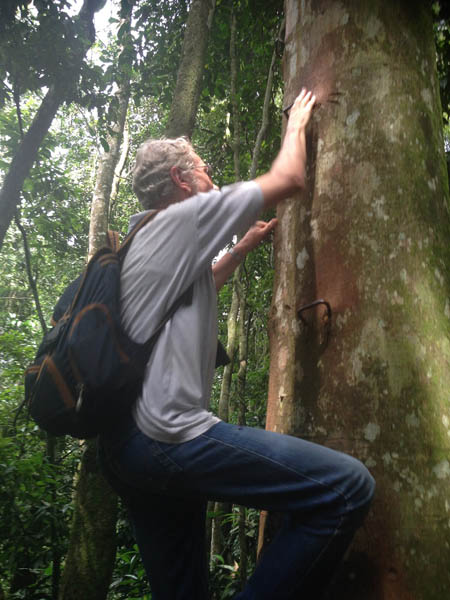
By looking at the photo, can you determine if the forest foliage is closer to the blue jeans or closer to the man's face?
the man's face

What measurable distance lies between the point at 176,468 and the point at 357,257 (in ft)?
2.85

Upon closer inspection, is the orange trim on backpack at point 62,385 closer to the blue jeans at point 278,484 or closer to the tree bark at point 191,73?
the blue jeans at point 278,484

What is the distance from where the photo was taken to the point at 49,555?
4238 mm

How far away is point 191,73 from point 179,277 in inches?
100

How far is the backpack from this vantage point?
1.26m

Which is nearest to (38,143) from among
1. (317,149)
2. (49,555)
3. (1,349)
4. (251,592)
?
(1,349)

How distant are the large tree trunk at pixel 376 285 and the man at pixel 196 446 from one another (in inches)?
7.1

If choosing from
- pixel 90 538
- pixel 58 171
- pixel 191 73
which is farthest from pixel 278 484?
pixel 58 171

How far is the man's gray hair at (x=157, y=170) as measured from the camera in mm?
1656

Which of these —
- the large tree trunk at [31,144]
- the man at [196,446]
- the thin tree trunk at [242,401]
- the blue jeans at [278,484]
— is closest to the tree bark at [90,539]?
the thin tree trunk at [242,401]

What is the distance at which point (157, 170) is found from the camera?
166cm

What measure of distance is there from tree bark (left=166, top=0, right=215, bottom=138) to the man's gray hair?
151cm

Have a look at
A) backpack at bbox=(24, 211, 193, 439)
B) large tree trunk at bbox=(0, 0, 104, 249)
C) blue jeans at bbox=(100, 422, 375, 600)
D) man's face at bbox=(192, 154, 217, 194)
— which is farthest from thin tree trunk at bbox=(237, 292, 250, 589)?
large tree trunk at bbox=(0, 0, 104, 249)

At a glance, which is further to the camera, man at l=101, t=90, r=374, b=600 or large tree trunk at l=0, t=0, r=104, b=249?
large tree trunk at l=0, t=0, r=104, b=249
